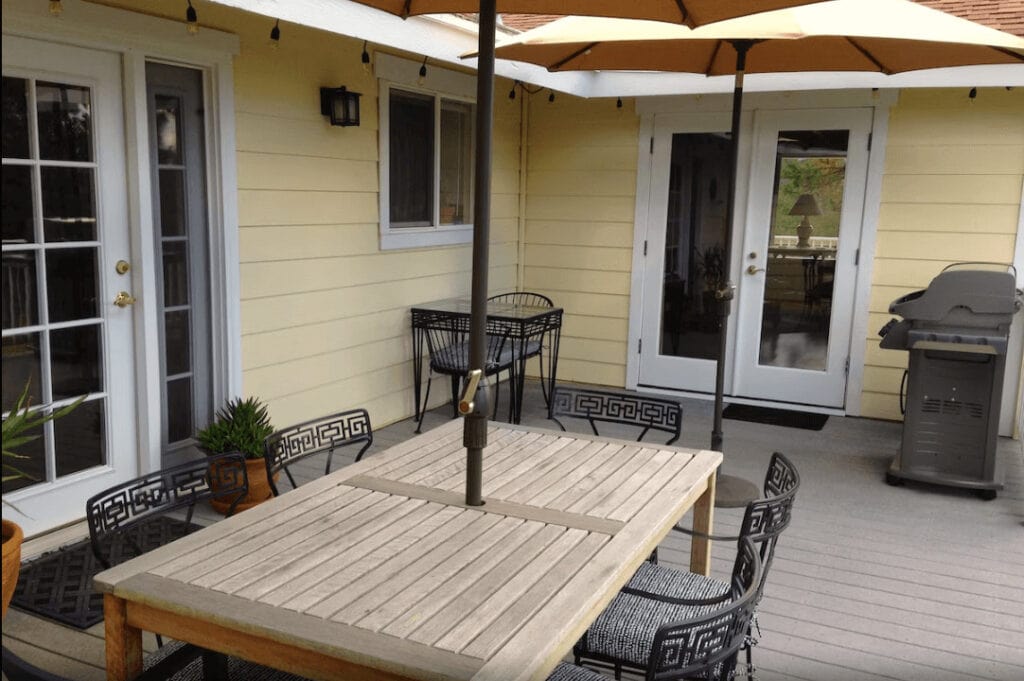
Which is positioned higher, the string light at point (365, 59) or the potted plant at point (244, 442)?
the string light at point (365, 59)

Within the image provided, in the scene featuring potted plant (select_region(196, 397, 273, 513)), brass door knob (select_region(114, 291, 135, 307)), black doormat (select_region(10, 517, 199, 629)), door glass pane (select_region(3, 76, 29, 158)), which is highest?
door glass pane (select_region(3, 76, 29, 158))

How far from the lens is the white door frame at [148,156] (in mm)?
3311

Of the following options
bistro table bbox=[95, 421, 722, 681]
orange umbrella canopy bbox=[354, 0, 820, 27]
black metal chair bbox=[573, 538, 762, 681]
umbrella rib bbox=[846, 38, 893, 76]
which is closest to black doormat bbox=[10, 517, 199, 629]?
bistro table bbox=[95, 421, 722, 681]

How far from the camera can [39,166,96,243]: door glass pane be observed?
335 centimetres

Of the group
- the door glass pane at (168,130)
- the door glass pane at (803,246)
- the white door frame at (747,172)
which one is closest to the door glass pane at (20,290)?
the door glass pane at (168,130)

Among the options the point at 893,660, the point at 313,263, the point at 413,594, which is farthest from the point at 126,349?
the point at 893,660

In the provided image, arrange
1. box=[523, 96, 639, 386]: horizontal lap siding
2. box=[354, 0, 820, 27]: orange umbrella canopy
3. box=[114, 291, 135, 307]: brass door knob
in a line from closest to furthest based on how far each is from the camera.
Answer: box=[354, 0, 820, 27]: orange umbrella canopy, box=[114, 291, 135, 307]: brass door knob, box=[523, 96, 639, 386]: horizontal lap siding

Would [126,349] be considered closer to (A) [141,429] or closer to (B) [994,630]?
(A) [141,429]

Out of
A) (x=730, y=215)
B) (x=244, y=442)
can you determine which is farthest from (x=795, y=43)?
(x=244, y=442)

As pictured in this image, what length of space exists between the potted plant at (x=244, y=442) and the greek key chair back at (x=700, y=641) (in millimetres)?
2489

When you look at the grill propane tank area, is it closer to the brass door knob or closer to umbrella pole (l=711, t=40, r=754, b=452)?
umbrella pole (l=711, t=40, r=754, b=452)

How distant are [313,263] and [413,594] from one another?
3.24 m

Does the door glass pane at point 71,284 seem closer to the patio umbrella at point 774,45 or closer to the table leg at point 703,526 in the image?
the patio umbrella at point 774,45

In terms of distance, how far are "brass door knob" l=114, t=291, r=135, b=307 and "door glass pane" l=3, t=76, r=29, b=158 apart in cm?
62
